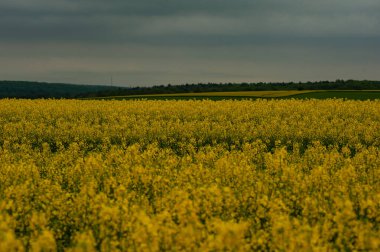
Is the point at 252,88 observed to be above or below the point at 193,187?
above

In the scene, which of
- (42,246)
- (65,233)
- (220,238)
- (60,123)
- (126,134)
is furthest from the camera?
(60,123)

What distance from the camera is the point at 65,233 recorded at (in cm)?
841

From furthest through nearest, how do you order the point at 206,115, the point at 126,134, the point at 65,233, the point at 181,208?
the point at 206,115
the point at 126,134
the point at 65,233
the point at 181,208

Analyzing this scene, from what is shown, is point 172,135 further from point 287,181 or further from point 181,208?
point 181,208

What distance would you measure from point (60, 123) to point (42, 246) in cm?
1910

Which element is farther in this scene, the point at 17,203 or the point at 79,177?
the point at 79,177

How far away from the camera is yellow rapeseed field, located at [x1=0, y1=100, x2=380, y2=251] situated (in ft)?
20.4

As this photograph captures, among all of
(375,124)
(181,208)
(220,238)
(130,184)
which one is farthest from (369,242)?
(375,124)

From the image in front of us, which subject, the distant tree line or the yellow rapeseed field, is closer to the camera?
the yellow rapeseed field

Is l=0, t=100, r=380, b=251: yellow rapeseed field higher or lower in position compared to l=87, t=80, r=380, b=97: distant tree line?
lower

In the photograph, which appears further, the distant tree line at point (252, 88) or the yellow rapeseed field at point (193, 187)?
the distant tree line at point (252, 88)

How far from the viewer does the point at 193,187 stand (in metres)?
9.24

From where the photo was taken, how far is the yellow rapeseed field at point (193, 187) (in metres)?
6.21

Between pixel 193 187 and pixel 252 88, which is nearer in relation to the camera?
pixel 193 187
